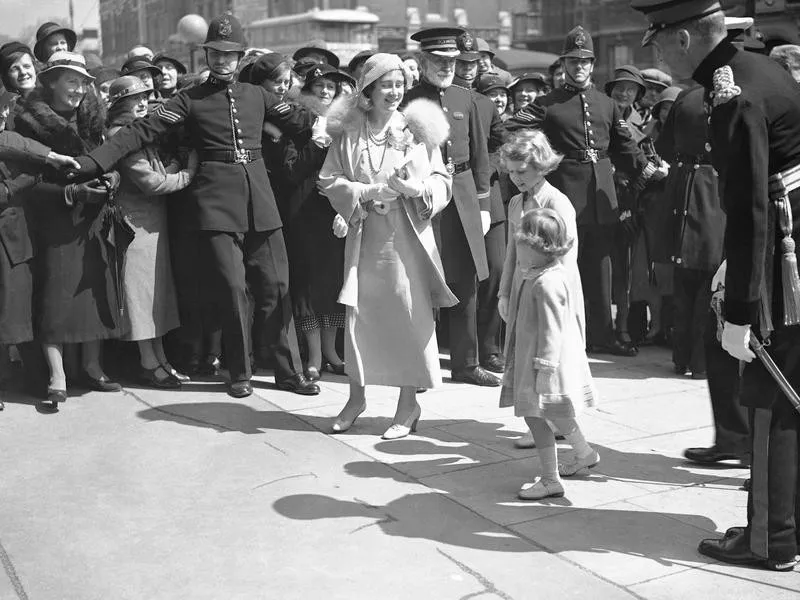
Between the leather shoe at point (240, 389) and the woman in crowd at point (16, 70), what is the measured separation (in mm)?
2820

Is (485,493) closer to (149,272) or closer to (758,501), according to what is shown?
(758,501)

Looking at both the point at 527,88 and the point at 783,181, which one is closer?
the point at 783,181

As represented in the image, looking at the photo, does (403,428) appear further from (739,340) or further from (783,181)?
(783,181)

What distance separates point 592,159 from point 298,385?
8.72 ft

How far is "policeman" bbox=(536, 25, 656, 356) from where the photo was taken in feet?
26.1

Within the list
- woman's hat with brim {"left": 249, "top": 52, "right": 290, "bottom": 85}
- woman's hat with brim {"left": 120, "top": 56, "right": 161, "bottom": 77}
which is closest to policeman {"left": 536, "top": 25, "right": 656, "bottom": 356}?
woman's hat with brim {"left": 249, "top": 52, "right": 290, "bottom": 85}

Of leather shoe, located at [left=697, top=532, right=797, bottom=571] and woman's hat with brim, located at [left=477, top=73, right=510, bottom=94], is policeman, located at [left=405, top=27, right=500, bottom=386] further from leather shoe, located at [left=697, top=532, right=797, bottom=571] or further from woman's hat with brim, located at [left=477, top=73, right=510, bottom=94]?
leather shoe, located at [left=697, top=532, right=797, bottom=571]

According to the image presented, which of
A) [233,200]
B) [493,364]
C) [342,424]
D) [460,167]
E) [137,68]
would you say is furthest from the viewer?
[137,68]

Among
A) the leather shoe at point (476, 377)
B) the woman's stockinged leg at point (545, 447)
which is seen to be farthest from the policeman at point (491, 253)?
the woman's stockinged leg at point (545, 447)

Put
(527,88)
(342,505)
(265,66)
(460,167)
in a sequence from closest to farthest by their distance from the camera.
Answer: (342,505)
(460,167)
(265,66)
(527,88)

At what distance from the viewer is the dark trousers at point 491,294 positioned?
25.6ft

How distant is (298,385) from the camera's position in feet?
22.9

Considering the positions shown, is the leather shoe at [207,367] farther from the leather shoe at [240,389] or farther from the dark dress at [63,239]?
the dark dress at [63,239]

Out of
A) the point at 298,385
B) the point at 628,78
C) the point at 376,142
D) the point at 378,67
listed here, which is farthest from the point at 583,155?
the point at 298,385
